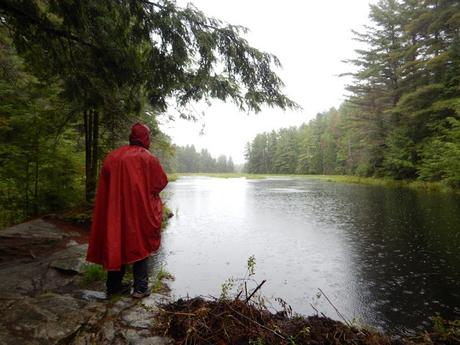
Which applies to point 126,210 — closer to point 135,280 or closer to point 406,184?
point 135,280

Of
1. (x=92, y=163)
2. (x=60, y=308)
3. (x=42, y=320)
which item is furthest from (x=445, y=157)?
(x=42, y=320)

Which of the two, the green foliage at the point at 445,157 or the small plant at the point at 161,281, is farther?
the green foliage at the point at 445,157

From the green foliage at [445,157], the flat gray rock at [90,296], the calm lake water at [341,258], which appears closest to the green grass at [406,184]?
the green foliage at [445,157]

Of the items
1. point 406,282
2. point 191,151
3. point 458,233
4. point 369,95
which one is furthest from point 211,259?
point 191,151

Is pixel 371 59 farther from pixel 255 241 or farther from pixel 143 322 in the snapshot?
pixel 143 322

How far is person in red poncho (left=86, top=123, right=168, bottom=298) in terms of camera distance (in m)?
3.31

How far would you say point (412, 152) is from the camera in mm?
24438

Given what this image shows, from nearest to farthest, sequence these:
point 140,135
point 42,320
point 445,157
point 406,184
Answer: point 42,320
point 140,135
point 445,157
point 406,184

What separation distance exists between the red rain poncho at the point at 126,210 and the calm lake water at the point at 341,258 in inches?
96.7

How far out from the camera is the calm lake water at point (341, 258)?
17.0 feet

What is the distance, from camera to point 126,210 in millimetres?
3330

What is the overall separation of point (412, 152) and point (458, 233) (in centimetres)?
1737

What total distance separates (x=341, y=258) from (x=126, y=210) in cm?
606

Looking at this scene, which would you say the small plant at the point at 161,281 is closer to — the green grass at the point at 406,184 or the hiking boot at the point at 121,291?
the hiking boot at the point at 121,291
